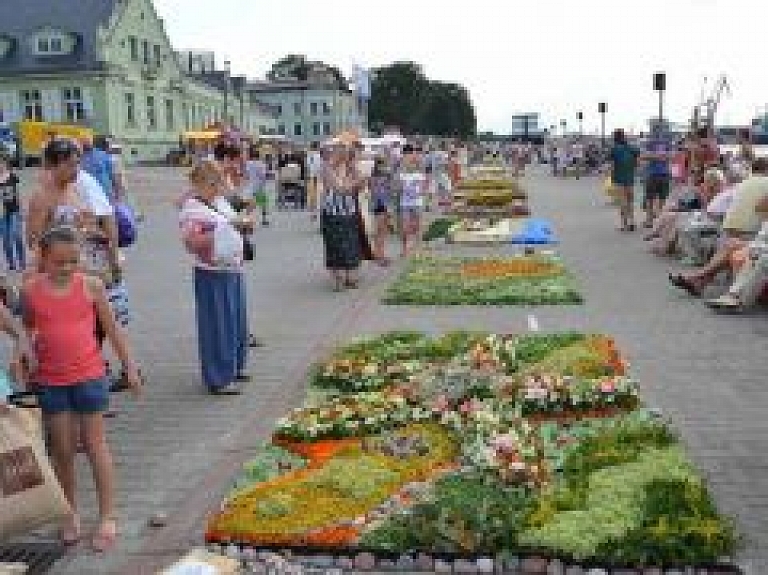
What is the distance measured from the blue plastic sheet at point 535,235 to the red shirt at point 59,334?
15.7 meters

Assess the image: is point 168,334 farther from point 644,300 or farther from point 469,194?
point 469,194

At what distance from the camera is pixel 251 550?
5.68 meters

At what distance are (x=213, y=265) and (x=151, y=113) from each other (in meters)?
75.5

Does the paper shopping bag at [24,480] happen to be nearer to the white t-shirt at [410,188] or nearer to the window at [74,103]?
the white t-shirt at [410,188]

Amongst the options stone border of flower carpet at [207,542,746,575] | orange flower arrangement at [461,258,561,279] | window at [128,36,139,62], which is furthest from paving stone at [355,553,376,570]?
window at [128,36,139,62]

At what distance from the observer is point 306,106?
138m

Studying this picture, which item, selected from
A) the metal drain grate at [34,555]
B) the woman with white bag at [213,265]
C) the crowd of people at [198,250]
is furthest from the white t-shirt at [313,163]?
the metal drain grate at [34,555]

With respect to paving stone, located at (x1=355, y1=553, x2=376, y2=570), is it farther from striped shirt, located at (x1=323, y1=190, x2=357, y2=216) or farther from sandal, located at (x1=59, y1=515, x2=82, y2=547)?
striped shirt, located at (x1=323, y1=190, x2=357, y2=216)

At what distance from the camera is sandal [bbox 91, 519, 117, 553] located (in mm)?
5918

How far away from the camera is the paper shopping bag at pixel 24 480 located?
550 centimetres

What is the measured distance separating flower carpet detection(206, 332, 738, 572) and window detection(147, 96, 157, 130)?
75.1 metres

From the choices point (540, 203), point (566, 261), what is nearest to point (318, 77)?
point (540, 203)

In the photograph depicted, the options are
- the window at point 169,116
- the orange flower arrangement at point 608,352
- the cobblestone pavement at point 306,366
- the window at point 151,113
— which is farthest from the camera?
the window at point 169,116

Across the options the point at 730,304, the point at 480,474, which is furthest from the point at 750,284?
the point at 480,474
